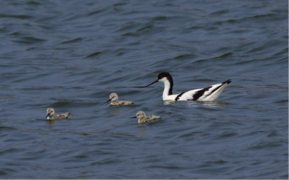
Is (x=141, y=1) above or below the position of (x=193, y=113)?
above

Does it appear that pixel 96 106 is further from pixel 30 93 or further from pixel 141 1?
pixel 141 1

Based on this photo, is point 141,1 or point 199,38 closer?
point 199,38

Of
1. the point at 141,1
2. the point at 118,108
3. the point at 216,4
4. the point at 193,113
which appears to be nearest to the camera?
the point at 193,113

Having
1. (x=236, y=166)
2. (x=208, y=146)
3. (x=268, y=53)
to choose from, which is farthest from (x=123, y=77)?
(x=236, y=166)

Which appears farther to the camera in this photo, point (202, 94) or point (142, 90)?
point (142, 90)

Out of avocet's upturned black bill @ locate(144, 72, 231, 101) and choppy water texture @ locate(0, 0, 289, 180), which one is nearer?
choppy water texture @ locate(0, 0, 289, 180)

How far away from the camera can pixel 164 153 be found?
30.8ft

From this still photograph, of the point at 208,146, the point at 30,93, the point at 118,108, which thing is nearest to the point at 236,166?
the point at 208,146

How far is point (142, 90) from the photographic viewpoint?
15.7 meters

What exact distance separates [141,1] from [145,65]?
1014 cm

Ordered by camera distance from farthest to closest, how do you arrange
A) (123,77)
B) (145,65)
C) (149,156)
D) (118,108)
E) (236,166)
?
(145,65) → (123,77) → (118,108) → (149,156) → (236,166)

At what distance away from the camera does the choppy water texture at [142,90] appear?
9.09 meters

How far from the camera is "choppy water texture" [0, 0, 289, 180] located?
29.8 feet

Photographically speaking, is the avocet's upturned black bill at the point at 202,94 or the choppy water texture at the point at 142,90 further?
the avocet's upturned black bill at the point at 202,94
